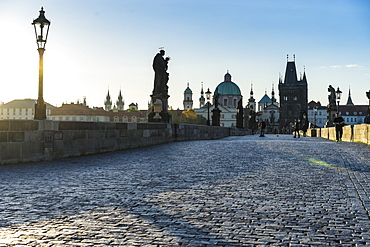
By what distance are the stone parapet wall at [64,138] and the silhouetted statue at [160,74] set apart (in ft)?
15.7

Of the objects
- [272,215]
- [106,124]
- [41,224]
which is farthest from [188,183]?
[106,124]

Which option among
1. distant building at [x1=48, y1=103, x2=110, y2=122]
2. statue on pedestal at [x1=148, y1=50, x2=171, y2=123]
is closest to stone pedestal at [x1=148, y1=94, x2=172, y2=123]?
statue on pedestal at [x1=148, y1=50, x2=171, y2=123]

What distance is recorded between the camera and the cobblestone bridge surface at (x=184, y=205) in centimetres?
404

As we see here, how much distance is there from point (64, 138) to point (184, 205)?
672cm

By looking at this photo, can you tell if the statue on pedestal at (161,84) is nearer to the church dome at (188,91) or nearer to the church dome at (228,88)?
the church dome at (228,88)

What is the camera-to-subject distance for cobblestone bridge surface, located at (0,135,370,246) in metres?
4.04

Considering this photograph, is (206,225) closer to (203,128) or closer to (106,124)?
(106,124)

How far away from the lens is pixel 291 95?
146 m

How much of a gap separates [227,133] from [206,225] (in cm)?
3313

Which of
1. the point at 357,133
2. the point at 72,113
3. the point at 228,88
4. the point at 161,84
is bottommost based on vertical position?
the point at 357,133

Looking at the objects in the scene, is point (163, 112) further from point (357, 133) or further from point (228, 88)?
point (228, 88)

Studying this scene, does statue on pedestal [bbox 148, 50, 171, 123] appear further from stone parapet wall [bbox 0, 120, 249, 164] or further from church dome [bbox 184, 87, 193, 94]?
church dome [bbox 184, 87, 193, 94]

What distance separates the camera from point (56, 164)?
32.8ft

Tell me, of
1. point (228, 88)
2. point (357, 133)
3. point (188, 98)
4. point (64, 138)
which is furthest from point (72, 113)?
point (64, 138)
